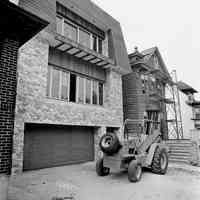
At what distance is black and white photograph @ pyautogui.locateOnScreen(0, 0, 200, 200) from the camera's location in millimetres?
4598

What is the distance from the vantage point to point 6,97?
4.23 m

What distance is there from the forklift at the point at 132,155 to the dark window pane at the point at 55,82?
414 centimetres

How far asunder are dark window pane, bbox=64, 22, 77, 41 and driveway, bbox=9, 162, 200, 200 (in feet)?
27.1

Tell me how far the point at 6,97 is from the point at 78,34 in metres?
8.51

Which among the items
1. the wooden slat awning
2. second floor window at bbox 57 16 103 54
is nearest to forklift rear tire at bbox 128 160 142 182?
the wooden slat awning

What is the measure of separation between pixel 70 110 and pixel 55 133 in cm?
151

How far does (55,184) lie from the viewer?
5.89 metres

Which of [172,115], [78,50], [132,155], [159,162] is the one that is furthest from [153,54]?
[132,155]

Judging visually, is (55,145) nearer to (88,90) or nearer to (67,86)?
(67,86)

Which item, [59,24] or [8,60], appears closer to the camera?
[8,60]

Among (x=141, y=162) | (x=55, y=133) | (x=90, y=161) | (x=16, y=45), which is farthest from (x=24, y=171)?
(x=16, y=45)

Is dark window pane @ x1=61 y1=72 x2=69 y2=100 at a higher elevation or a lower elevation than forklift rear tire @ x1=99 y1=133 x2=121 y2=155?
higher

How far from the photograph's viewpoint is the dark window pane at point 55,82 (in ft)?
31.0

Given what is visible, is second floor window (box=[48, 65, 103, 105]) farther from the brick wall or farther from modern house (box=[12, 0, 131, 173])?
the brick wall
